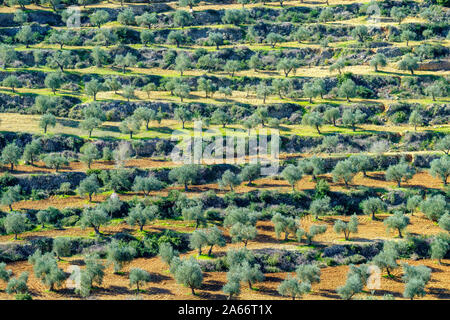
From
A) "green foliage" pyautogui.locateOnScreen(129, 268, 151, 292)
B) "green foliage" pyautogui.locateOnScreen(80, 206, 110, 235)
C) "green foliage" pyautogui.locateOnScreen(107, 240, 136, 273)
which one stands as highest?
"green foliage" pyautogui.locateOnScreen(80, 206, 110, 235)

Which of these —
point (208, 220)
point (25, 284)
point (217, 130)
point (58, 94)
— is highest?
point (58, 94)

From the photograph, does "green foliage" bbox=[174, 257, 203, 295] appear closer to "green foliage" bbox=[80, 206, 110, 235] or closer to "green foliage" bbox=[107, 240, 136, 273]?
"green foliage" bbox=[107, 240, 136, 273]

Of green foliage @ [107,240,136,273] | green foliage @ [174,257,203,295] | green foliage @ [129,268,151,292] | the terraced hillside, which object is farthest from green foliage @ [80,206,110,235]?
green foliage @ [174,257,203,295]

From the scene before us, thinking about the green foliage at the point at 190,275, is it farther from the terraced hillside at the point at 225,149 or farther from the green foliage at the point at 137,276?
the green foliage at the point at 137,276

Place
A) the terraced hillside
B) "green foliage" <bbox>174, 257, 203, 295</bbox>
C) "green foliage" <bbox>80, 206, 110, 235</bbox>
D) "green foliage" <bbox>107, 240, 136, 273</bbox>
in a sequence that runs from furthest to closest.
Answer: "green foliage" <bbox>80, 206, 110, 235</bbox>, "green foliage" <bbox>107, 240, 136, 273</bbox>, the terraced hillside, "green foliage" <bbox>174, 257, 203, 295</bbox>

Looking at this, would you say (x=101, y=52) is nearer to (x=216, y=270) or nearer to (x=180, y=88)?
(x=180, y=88)

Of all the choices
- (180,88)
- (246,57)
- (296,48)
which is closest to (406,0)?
(296,48)

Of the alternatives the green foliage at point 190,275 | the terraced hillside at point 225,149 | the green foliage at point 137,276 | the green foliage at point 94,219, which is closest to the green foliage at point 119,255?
the terraced hillside at point 225,149

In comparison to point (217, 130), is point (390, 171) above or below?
below
